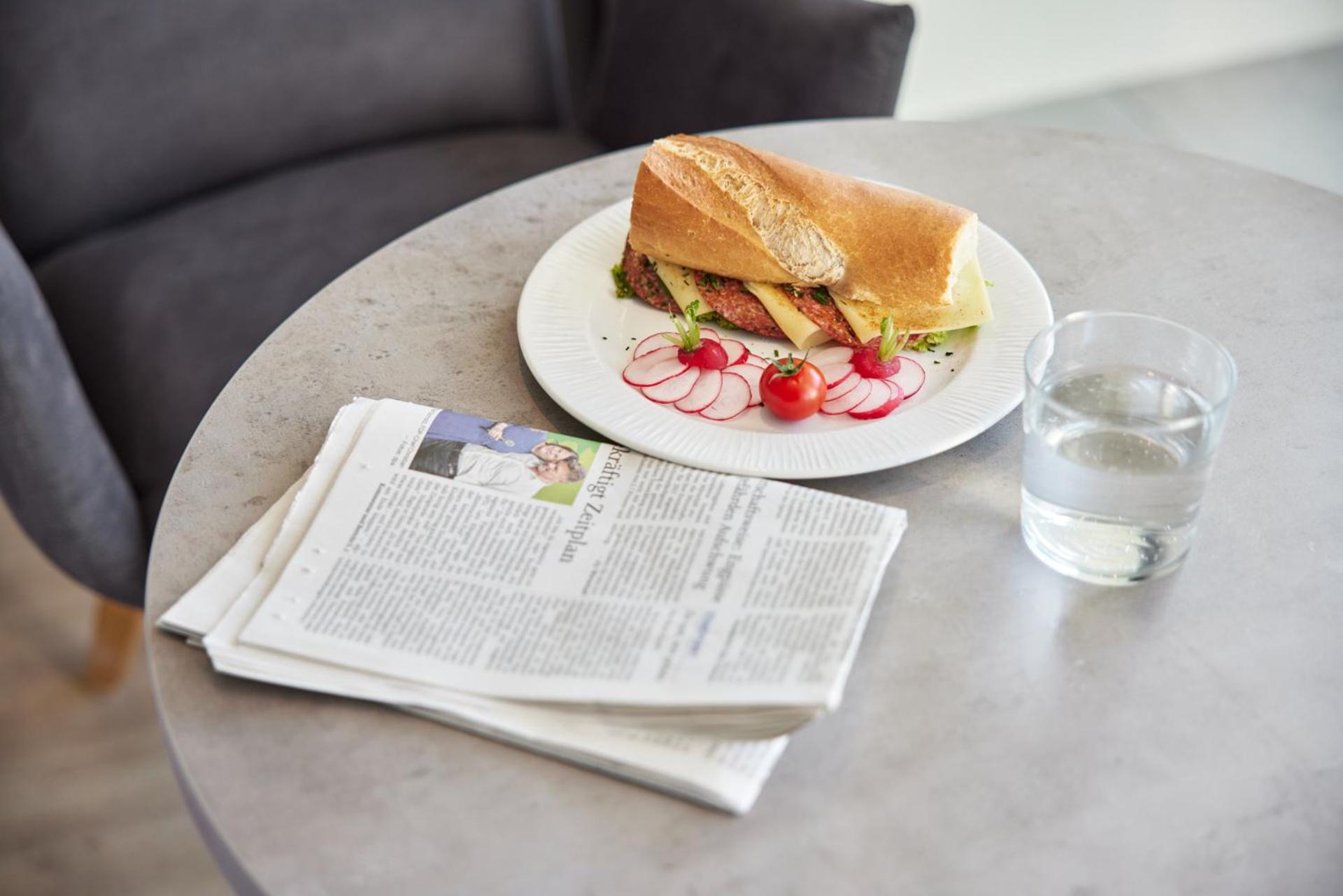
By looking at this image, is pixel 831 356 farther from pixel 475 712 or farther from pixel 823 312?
pixel 475 712

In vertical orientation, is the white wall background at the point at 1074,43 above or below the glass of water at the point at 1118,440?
below

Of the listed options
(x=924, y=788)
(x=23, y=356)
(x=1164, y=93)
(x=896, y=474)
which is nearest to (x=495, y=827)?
(x=924, y=788)

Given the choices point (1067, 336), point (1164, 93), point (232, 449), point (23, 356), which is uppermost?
point (1067, 336)

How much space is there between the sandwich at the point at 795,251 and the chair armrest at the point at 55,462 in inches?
25.8

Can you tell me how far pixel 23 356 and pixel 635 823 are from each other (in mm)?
940

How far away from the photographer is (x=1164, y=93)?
3.15m

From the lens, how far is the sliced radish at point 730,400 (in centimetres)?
98

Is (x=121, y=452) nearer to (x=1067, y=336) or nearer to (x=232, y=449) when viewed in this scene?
(x=232, y=449)

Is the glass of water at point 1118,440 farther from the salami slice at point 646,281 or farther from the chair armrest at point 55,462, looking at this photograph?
the chair armrest at point 55,462

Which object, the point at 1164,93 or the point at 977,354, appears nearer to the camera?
the point at 977,354

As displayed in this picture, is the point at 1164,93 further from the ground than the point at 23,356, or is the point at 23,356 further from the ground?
the point at 23,356

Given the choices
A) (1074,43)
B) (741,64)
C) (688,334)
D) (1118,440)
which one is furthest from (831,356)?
(1074,43)

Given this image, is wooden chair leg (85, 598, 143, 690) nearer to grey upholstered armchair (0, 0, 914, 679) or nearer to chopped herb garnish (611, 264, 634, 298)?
grey upholstered armchair (0, 0, 914, 679)

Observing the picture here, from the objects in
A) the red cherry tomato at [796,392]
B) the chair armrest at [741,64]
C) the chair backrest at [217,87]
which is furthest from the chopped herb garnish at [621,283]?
the chair backrest at [217,87]
